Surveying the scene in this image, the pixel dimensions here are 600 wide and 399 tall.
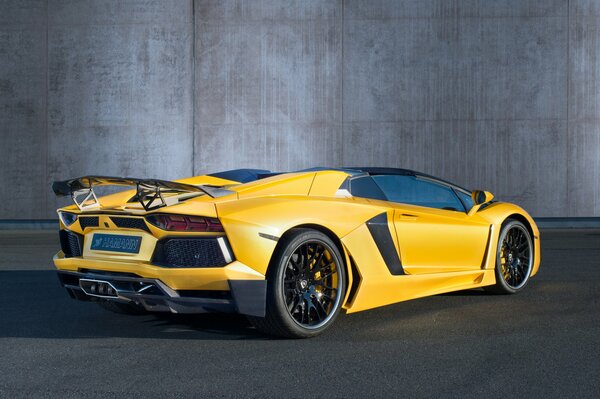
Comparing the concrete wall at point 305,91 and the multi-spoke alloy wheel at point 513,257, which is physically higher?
the concrete wall at point 305,91

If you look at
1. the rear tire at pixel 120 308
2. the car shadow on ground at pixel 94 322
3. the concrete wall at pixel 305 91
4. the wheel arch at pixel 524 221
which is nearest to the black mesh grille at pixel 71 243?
the car shadow on ground at pixel 94 322

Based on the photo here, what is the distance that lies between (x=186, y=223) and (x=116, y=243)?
0.58 meters

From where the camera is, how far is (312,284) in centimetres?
594

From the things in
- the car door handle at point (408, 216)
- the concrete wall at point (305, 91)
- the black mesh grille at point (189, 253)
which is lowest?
the black mesh grille at point (189, 253)

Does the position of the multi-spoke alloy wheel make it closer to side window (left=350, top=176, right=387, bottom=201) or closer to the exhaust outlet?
side window (left=350, top=176, right=387, bottom=201)

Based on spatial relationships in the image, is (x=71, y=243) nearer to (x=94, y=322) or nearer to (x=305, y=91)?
(x=94, y=322)

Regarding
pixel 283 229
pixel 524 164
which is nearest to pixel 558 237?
pixel 524 164

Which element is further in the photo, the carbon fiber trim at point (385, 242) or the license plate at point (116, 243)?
the carbon fiber trim at point (385, 242)

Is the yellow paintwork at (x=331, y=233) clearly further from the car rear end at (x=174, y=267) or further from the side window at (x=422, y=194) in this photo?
the side window at (x=422, y=194)

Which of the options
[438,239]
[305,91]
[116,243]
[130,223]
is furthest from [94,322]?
[305,91]

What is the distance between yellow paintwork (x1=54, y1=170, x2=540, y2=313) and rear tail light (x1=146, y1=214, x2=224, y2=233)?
0.04 meters

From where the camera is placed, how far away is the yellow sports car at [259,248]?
5547 mm

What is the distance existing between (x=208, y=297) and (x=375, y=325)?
140cm

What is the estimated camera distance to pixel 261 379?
470 cm
